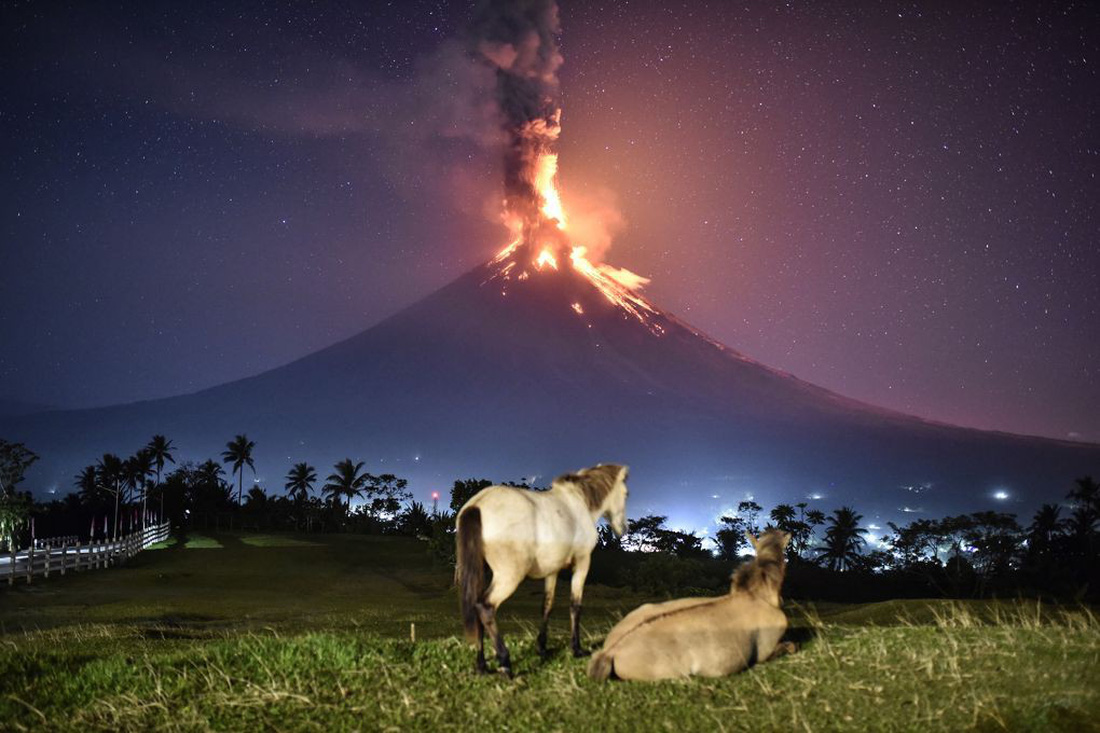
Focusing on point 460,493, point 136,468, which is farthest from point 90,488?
point 460,493

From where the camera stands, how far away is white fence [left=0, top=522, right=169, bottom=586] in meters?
25.6

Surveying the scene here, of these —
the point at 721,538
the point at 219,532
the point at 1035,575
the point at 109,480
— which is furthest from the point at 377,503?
the point at 1035,575

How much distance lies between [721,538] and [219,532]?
142 ft

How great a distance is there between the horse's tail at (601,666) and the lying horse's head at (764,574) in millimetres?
1336

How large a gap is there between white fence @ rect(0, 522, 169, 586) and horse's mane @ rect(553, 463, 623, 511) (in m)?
25.4

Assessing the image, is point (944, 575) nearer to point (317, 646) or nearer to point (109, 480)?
point (317, 646)

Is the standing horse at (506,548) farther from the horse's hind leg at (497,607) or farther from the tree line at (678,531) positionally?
the tree line at (678,531)

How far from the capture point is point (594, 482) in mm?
7363

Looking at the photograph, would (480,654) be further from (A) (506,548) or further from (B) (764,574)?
(B) (764,574)

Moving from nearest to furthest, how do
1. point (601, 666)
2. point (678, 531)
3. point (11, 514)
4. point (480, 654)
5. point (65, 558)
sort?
point (601, 666), point (480, 654), point (65, 558), point (11, 514), point (678, 531)

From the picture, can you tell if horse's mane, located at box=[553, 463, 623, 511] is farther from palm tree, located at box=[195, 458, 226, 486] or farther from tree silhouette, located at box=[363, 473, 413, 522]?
palm tree, located at box=[195, 458, 226, 486]

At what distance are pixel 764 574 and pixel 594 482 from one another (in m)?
1.74

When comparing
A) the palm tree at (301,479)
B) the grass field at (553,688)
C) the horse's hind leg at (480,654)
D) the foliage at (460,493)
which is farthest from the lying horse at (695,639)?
the palm tree at (301,479)

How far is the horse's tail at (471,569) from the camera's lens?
6246mm
